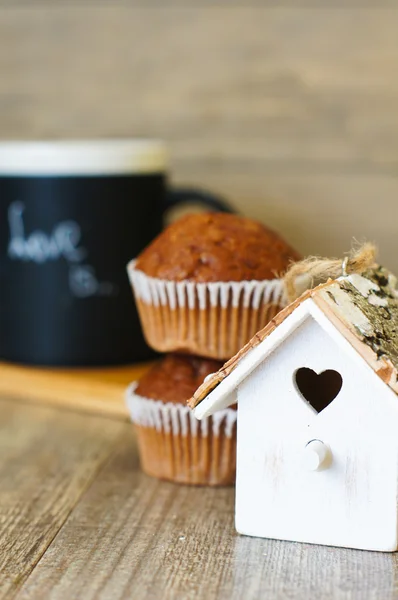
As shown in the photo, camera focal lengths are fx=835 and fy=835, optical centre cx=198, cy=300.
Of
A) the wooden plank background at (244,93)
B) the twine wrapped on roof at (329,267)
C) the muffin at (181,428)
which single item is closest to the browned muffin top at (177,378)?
the muffin at (181,428)

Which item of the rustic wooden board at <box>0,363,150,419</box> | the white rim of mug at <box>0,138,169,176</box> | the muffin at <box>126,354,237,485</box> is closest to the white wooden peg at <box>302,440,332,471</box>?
the muffin at <box>126,354,237,485</box>

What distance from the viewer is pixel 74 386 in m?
0.92

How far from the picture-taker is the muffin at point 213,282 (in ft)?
2.16

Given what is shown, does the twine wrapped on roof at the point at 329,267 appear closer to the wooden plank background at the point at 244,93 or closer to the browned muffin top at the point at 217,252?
the browned muffin top at the point at 217,252

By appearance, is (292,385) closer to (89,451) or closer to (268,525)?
(268,525)

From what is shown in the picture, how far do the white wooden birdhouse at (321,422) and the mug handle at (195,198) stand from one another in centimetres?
35

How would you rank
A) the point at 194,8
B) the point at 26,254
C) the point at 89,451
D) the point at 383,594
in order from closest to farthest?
the point at 383,594 → the point at 89,451 → the point at 26,254 → the point at 194,8

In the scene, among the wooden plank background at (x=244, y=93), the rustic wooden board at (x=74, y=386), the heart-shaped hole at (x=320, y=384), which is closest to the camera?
the heart-shaped hole at (x=320, y=384)

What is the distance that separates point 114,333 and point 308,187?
33 centimetres

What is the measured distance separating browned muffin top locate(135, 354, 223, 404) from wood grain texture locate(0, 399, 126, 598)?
3.8 inches

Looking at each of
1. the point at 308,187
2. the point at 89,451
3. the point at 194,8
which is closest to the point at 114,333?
the point at 89,451

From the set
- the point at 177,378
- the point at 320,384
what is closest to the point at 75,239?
the point at 177,378

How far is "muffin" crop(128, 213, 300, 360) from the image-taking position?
0.66 metres

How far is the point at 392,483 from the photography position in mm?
553
